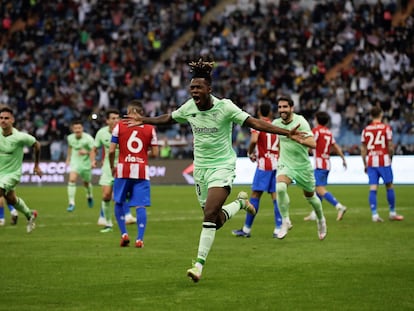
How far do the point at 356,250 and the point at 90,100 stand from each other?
1186 inches

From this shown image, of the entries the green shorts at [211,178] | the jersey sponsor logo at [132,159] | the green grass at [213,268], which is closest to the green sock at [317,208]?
the green grass at [213,268]

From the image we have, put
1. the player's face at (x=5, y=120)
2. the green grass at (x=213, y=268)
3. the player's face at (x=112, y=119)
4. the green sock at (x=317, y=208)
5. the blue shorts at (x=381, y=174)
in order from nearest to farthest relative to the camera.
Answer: the green grass at (x=213, y=268) → the green sock at (x=317, y=208) → the player's face at (x=5, y=120) → the player's face at (x=112, y=119) → the blue shorts at (x=381, y=174)

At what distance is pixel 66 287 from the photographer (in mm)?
10445

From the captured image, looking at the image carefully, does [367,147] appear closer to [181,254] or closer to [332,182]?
[181,254]

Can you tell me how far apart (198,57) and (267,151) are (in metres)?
25.5

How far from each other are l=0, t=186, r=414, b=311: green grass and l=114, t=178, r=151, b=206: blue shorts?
2.55 ft

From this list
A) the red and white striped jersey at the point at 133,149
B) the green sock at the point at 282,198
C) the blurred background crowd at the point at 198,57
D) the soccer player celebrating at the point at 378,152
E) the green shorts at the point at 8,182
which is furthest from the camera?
the blurred background crowd at the point at 198,57

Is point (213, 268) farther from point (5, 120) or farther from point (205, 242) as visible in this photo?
point (5, 120)

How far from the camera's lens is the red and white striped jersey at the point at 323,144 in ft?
69.6

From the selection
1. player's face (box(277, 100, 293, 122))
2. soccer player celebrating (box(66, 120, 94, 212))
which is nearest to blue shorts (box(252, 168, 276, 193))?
player's face (box(277, 100, 293, 122))

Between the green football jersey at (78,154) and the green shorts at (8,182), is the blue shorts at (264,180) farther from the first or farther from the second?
the green football jersey at (78,154)

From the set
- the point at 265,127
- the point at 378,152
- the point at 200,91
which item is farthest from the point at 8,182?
the point at 378,152

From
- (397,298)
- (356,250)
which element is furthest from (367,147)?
(397,298)

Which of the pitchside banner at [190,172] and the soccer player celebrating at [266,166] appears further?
the pitchside banner at [190,172]
